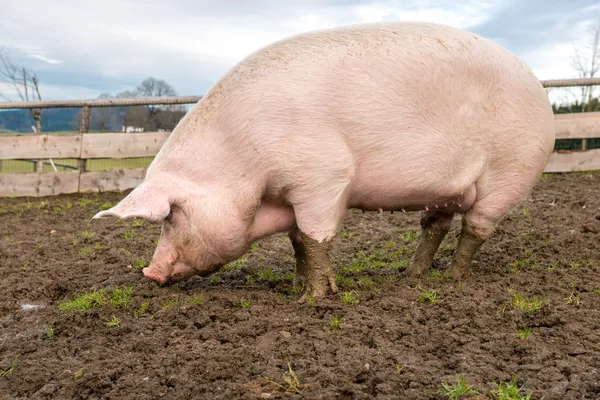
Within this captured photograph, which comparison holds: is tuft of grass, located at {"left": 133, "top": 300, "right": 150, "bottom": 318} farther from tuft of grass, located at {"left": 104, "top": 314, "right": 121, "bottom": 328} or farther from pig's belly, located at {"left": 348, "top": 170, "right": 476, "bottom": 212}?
pig's belly, located at {"left": 348, "top": 170, "right": 476, "bottom": 212}

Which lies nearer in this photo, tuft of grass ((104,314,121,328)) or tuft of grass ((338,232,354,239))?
tuft of grass ((104,314,121,328))

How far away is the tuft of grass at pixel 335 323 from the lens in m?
3.55

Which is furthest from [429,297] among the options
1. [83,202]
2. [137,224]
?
[83,202]

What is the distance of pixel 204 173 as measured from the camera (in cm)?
404

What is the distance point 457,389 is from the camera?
2607 millimetres

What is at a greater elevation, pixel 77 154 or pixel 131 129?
pixel 131 129

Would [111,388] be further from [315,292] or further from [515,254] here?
[515,254]

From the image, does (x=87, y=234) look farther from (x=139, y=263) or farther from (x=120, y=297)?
(x=120, y=297)

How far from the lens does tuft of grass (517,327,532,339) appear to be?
339 centimetres

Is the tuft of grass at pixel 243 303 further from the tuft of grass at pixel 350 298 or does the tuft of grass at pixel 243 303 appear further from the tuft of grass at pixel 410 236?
the tuft of grass at pixel 410 236

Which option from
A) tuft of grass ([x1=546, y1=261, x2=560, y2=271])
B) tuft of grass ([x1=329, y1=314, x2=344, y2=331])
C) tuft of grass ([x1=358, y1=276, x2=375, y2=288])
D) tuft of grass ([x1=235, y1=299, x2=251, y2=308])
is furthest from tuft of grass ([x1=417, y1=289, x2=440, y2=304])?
tuft of grass ([x1=546, y1=261, x2=560, y2=271])

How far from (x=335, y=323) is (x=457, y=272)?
168cm

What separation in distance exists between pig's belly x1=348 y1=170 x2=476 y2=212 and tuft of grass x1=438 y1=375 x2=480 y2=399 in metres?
1.68

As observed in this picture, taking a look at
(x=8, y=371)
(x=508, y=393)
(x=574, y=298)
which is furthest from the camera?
(x=574, y=298)
